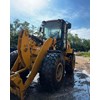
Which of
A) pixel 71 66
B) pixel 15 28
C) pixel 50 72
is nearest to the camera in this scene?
pixel 15 28

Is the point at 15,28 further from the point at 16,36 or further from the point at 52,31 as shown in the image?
the point at 52,31

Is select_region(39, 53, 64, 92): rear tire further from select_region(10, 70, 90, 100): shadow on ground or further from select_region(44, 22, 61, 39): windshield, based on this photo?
select_region(44, 22, 61, 39): windshield

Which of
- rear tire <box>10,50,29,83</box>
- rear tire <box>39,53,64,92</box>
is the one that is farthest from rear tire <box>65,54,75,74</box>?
rear tire <box>10,50,29,83</box>

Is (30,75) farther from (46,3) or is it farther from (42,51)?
(46,3)

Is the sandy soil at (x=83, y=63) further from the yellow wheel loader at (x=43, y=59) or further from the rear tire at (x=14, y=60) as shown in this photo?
the rear tire at (x=14, y=60)

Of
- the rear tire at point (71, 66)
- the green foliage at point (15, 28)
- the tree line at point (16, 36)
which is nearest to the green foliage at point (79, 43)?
the tree line at point (16, 36)

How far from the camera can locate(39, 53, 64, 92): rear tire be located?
2586 millimetres

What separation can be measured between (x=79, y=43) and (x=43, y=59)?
1.04ft

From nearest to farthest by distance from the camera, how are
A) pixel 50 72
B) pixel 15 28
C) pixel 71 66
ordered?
Answer: pixel 15 28 < pixel 50 72 < pixel 71 66

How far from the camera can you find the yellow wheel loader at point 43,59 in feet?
8.23

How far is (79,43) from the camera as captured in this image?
8.21ft

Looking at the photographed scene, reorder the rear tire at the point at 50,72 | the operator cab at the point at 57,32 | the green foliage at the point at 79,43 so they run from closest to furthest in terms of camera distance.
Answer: the green foliage at the point at 79,43, the rear tire at the point at 50,72, the operator cab at the point at 57,32

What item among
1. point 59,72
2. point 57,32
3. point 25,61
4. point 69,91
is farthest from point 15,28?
point 69,91

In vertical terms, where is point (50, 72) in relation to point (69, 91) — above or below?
above
